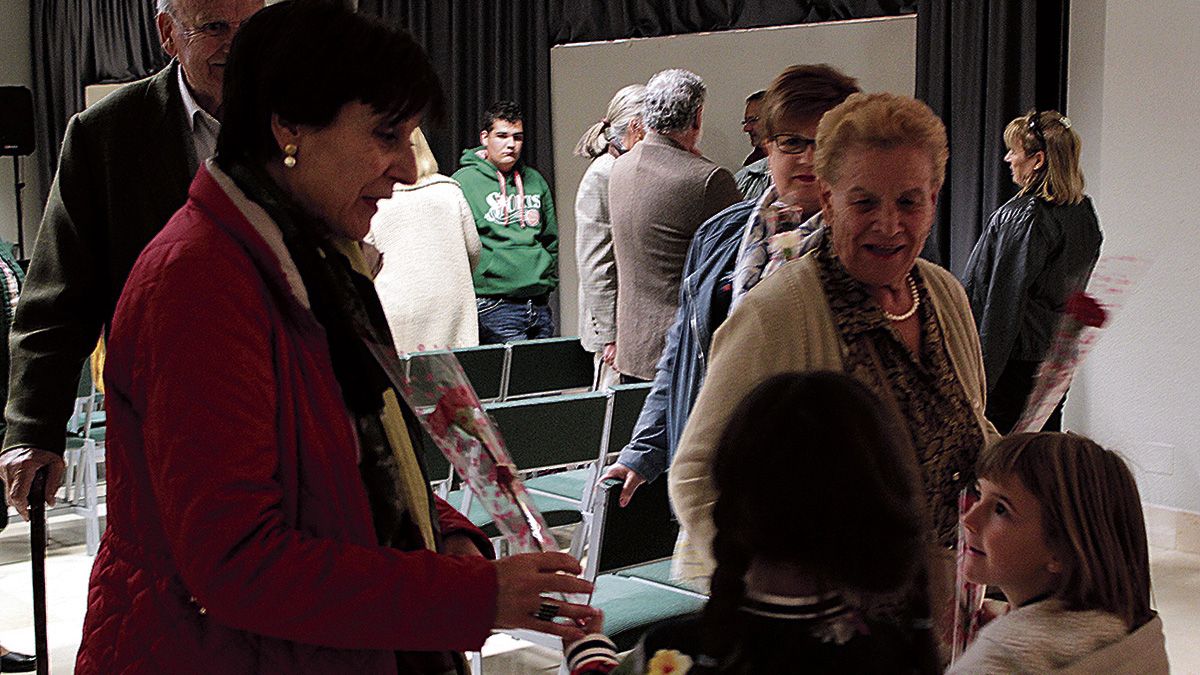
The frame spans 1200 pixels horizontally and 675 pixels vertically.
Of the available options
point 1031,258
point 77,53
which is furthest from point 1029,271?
point 77,53

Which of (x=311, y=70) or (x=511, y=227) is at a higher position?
(x=311, y=70)

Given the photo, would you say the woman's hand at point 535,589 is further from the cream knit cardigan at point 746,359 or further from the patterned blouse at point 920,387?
the patterned blouse at point 920,387

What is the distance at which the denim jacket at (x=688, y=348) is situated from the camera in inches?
99.0

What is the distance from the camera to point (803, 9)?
671cm

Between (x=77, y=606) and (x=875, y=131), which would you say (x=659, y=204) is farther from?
(x=77, y=606)

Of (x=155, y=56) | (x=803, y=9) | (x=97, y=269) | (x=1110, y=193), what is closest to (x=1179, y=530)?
(x=1110, y=193)

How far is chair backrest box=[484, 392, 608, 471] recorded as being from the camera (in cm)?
370

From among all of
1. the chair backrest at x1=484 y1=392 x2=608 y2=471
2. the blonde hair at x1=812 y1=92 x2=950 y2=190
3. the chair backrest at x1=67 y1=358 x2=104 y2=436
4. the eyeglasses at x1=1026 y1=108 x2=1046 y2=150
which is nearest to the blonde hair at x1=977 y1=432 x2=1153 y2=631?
the blonde hair at x1=812 y1=92 x2=950 y2=190

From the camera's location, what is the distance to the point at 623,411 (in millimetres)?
3861

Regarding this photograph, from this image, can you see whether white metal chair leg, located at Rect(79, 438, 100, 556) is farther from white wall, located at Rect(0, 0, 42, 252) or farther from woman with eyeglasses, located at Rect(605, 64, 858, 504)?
white wall, located at Rect(0, 0, 42, 252)

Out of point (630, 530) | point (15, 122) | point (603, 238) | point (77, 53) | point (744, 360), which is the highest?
point (77, 53)

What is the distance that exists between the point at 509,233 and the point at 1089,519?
17.4ft

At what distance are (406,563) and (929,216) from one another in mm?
1087

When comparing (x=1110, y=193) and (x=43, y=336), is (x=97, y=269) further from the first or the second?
(x=1110, y=193)
